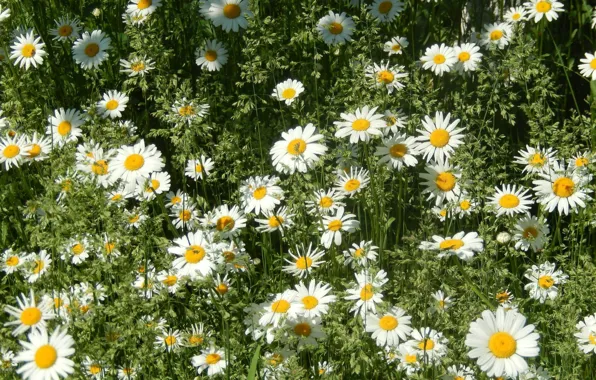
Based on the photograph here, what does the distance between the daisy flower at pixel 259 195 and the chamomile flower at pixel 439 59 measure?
1.36 meters

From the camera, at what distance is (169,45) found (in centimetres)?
444

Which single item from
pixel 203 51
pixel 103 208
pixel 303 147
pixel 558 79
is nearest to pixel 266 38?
pixel 303 147

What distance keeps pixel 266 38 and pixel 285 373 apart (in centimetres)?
132

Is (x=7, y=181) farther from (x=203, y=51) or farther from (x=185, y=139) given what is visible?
(x=185, y=139)

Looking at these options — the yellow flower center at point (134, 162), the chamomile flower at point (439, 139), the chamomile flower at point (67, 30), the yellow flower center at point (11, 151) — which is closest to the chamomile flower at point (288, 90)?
the chamomile flower at point (439, 139)

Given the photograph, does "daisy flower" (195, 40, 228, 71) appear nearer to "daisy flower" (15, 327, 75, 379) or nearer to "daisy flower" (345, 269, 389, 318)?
"daisy flower" (345, 269, 389, 318)

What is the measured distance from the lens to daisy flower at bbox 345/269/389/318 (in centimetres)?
258

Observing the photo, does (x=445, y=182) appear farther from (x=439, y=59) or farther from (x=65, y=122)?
(x=65, y=122)

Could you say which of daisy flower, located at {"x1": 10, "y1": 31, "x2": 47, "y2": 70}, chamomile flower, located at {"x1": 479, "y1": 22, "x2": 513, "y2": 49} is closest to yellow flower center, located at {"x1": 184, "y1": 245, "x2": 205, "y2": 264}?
daisy flower, located at {"x1": 10, "y1": 31, "x2": 47, "y2": 70}

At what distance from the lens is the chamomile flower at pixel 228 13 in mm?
4099

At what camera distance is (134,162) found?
2.98 metres

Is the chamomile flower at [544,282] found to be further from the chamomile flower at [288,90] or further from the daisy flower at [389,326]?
the chamomile flower at [288,90]

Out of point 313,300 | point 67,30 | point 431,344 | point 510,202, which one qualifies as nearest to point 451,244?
point 431,344

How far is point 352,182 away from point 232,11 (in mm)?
1332
